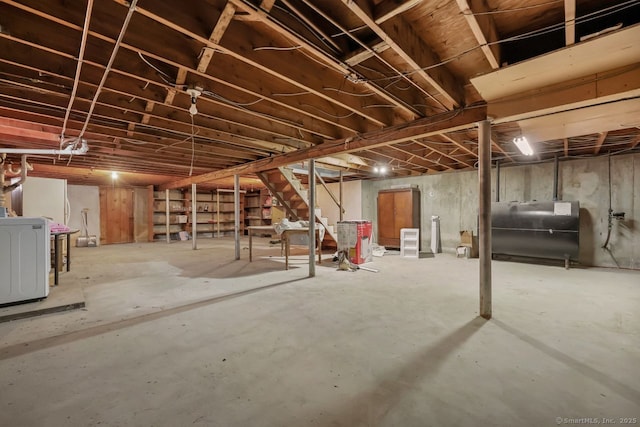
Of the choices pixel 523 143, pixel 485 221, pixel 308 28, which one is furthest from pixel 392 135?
pixel 523 143

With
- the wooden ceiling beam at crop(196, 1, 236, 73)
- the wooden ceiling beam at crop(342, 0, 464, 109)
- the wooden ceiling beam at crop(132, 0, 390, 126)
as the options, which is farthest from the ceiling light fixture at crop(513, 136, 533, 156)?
the wooden ceiling beam at crop(196, 1, 236, 73)

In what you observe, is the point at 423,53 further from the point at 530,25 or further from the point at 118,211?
the point at 118,211

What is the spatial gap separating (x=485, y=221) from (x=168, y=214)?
9.84 metres

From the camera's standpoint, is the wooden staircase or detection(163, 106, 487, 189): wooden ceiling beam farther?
the wooden staircase

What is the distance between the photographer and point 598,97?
2.14 meters

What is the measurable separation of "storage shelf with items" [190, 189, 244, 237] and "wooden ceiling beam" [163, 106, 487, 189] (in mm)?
6487

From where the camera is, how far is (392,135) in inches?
134

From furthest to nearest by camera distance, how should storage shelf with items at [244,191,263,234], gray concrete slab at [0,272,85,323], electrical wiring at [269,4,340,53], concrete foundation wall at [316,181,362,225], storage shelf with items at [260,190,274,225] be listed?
storage shelf with items at [244,191,263,234]
storage shelf with items at [260,190,274,225]
concrete foundation wall at [316,181,362,225]
gray concrete slab at [0,272,85,323]
electrical wiring at [269,4,340,53]

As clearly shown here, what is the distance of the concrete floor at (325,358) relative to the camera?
1.41 metres

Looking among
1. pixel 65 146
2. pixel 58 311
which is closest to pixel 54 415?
pixel 58 311

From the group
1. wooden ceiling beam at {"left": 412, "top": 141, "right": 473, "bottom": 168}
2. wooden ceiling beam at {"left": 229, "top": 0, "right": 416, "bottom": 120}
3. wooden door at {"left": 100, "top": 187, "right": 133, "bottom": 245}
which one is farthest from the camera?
wooden door at {"left": 100, "top": 187, "right": 133, "bottom": 245}

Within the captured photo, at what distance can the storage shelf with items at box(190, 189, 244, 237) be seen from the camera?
11.1 meters

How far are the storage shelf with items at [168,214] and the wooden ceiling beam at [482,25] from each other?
9.94m

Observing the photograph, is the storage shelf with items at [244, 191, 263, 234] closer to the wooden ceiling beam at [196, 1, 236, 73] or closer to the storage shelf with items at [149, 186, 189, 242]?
the storage shelf with items at [149, 186, 189, 242]
